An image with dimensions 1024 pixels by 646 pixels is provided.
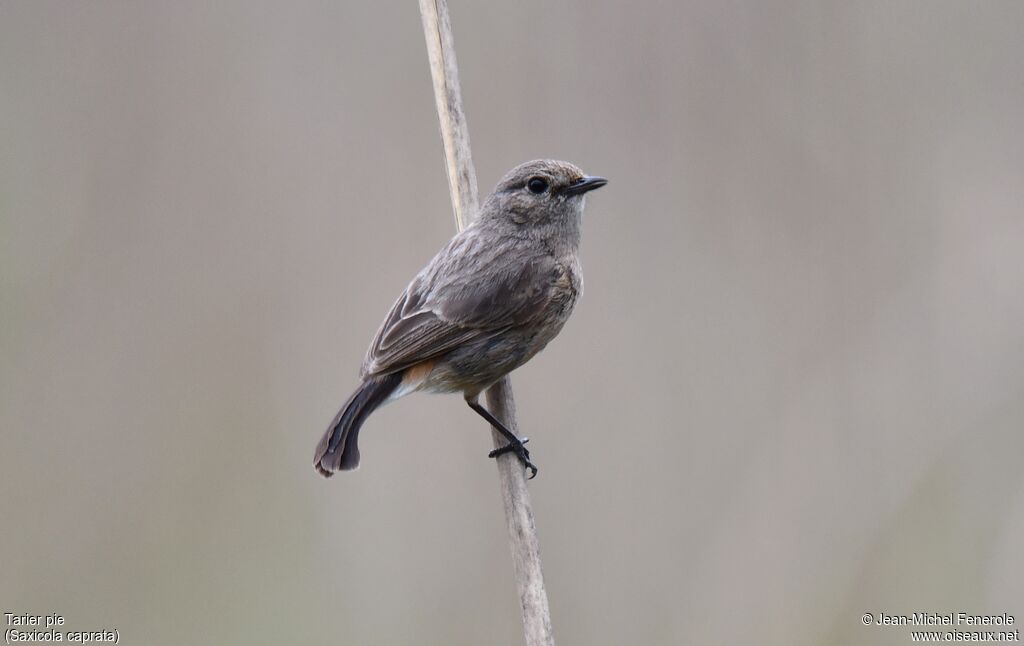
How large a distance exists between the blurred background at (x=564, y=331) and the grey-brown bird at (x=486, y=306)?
83 centimetres

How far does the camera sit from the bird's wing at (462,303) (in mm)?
3785

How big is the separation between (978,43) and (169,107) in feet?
13.3

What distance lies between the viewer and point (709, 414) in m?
4.78

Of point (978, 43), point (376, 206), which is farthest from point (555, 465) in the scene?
point (978, 43)

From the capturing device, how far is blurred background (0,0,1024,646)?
4398mm

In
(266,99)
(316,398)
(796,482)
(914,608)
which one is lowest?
(914,608)

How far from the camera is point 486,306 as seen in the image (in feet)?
12.7

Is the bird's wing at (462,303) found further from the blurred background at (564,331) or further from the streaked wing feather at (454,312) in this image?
the blurred background at (564,331)

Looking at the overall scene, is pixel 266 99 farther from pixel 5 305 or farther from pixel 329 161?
pixel 5 305

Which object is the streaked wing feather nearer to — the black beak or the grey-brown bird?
the grey-brown bird

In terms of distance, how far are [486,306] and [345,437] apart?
0.73 metres

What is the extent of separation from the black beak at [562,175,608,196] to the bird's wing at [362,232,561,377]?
0.28 metres

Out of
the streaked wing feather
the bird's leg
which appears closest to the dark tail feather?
the streaked wing feather

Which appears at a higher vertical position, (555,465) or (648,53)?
(648,53)
